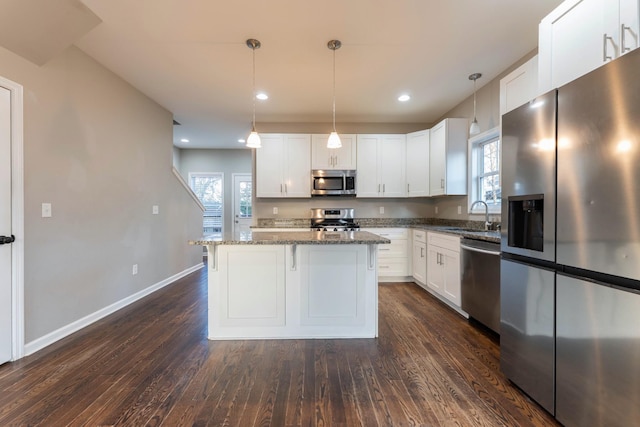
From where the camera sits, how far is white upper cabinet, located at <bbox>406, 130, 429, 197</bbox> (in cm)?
438

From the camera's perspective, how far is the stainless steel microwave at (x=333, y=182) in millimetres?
4598

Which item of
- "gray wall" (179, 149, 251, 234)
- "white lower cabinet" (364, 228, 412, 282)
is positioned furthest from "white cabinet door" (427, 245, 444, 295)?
"gray wall" (179, 149, 251, 234)

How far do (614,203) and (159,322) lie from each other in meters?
3.48

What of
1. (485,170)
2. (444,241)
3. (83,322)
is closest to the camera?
(83,322)

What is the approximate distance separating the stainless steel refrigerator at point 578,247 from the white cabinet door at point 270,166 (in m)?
3.38

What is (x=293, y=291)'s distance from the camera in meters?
2.46

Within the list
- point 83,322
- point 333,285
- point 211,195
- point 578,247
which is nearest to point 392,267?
point 333,285

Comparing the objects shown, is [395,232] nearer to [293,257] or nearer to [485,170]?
[485,170]

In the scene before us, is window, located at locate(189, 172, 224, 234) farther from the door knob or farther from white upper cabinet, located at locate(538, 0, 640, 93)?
white upper cabinet, located at locate(538, 0, 640, 93)

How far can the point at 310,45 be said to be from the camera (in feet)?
8.59

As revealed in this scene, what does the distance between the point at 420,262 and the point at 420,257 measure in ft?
0.24

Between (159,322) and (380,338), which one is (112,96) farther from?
(380,338)

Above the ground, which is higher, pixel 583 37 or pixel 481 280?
pixel 583 37

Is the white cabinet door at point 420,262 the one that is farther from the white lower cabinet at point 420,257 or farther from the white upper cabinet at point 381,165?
the white upper cabinet at point 381,165
